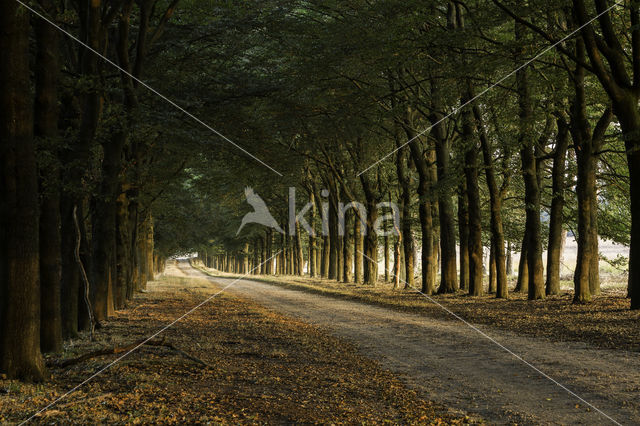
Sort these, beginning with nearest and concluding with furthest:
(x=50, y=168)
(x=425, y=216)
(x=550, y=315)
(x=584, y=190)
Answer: (x=50, y=168)
(x=550, y=315)
(x=584, y=190)
(x=425, y=216)

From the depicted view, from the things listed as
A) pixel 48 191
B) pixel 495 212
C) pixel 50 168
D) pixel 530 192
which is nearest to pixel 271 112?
pixel 495 212

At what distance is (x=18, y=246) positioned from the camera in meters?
7.79

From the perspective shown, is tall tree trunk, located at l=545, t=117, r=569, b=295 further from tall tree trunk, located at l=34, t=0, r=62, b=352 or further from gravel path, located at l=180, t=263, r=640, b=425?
tall tree trunk, located at l=34, t=0, r=62, b=352

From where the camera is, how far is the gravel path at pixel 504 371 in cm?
697

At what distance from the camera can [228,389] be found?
7.90 m

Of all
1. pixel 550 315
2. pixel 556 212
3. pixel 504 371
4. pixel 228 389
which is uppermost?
pixel 556 212

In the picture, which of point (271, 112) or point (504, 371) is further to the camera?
point (271, 112)

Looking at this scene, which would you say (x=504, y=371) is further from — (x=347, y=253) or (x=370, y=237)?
(x=347, y=253)

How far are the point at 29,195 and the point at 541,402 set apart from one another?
280 inches

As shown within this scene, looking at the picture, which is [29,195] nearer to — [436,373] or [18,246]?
[18,246]

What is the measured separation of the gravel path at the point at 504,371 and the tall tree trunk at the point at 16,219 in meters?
5.39

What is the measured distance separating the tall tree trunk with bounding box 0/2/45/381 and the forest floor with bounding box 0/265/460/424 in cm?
48

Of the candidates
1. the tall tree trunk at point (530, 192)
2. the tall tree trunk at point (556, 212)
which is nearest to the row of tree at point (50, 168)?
the tall tree trunk at point (530, 192)

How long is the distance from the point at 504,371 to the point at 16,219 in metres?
7.46
